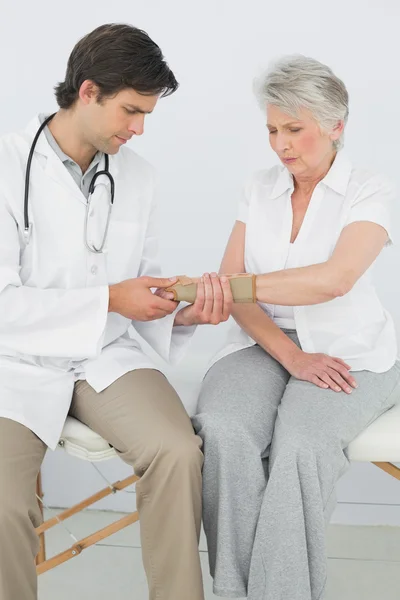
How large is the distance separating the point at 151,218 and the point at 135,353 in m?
0.38

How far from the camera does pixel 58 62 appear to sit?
3.28 metres

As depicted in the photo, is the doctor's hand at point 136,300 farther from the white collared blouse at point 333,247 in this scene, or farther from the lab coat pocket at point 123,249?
the white collared blouse at point 333,247

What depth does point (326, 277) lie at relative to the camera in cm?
242

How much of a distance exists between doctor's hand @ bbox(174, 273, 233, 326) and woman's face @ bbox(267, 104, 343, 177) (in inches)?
14.8

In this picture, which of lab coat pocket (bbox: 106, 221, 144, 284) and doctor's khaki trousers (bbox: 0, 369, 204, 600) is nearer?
doctor's khaki trousers (bbox: 0, 369, 204, 600)

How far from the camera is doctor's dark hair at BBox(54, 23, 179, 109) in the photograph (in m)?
2.33

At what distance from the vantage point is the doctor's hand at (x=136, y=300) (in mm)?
2365

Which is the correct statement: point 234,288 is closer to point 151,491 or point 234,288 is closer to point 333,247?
point 333,247

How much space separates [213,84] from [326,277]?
3.51ft

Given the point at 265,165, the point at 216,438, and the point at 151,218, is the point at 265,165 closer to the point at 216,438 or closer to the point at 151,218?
the point at 151,218

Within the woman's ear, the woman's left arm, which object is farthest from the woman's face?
the woman's left arm

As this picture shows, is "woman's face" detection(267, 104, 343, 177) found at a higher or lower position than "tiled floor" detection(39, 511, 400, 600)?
higher

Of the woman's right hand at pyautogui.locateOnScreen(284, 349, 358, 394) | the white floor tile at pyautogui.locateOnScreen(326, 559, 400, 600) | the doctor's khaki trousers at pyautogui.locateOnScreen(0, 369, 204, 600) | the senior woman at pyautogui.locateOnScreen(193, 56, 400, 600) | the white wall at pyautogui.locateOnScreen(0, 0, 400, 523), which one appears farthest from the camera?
the white wall at pyautogui.locateOnScreen(0, 0, 400, 523)

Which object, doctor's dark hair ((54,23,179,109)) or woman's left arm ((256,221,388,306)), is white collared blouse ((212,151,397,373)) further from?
doctor's dark hair ((54,23,179,109))
